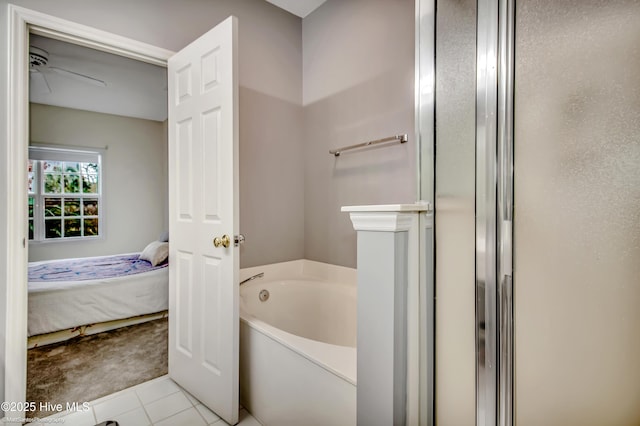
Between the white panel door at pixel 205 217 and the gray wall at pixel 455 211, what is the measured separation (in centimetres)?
103

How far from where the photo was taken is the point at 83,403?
68.7 inches

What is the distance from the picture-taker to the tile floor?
1590 millimetres

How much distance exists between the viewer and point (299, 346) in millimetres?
1327

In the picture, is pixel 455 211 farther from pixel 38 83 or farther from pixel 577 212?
pixel 38 83

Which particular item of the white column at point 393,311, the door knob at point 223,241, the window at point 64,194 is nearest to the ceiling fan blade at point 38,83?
the window at point 64,194

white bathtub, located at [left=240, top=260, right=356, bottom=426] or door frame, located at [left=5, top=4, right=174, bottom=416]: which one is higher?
door frame, located at [left=5, top=4, right=174, bottom=416]

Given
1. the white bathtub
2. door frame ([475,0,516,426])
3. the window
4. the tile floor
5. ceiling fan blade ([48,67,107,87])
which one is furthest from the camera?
the window

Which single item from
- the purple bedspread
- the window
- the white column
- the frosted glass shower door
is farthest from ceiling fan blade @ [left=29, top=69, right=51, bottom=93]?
the frosted glass shower door

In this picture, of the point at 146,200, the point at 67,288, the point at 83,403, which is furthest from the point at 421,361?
the point at 146,200

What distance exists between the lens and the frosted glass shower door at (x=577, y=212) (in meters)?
0.58

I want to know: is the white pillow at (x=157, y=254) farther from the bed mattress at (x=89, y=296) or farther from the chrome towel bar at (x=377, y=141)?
the chrome towel bar at (x=377, y=141)

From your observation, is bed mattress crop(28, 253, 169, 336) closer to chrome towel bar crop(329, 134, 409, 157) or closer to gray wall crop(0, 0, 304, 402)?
gray wall crop(0, 0, 304, 402)

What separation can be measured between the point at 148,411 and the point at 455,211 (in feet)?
6.35

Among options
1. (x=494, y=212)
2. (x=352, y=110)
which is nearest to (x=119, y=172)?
(x=352, y=110)
